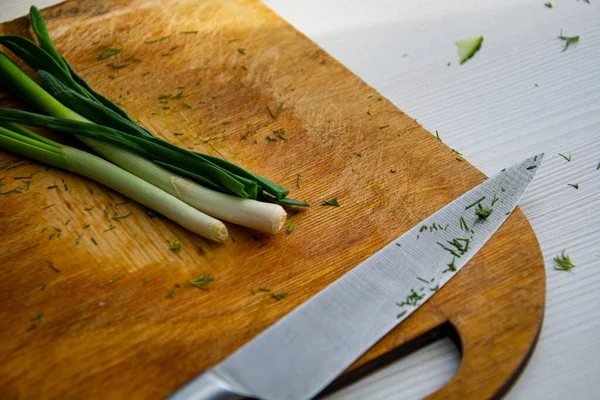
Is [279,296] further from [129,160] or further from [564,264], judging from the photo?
[564,264]

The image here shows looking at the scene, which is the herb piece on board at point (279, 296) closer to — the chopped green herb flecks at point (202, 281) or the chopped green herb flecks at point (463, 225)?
the chopped green herb flecks at point (202, 281)

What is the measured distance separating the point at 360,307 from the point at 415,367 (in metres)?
0.20

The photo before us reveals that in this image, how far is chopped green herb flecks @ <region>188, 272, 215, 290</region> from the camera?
1694mm

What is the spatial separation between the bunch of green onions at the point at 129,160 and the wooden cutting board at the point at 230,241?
0.06 metres

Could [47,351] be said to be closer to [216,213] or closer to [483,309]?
[216,213]

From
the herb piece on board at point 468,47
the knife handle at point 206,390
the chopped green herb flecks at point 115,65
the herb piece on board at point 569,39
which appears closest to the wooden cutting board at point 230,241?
the chopped green herb flecks at point 115,65

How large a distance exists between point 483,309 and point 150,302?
2.58 ft

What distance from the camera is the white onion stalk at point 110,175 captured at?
70.4 inches

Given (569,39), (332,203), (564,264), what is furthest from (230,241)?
(569,39)

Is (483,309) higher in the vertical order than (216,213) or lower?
lower

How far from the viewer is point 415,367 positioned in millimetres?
1617

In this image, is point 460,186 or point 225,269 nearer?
point 225,269

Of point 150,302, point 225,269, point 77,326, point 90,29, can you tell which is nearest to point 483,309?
point 225,269

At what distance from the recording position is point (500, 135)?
7.36ft
